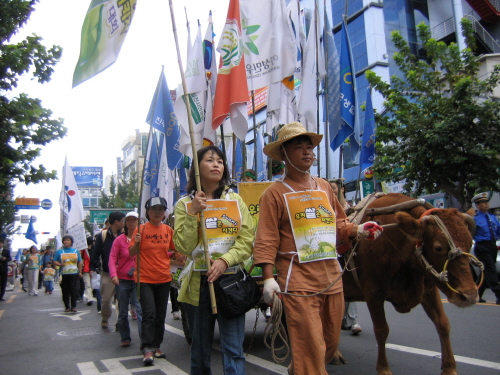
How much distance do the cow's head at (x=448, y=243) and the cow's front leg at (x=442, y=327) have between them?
0.68 m

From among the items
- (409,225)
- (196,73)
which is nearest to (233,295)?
(409,225)

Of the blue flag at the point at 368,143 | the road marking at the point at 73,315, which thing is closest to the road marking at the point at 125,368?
the road marking at the point at 73,315

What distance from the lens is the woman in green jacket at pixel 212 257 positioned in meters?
3.18

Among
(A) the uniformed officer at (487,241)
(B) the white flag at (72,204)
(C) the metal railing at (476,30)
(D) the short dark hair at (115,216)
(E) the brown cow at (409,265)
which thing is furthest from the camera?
(C) the metal railing at (476,30)

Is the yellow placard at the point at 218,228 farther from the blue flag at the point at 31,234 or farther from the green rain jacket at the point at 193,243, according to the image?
the blue flag at the point at 31,234

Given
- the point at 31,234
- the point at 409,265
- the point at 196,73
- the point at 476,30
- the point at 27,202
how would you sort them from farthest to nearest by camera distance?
1. the point at 31,234
2. the point at 27,202
3. the point at 476,30
4. the point at 196,73
5. the point at 409,265

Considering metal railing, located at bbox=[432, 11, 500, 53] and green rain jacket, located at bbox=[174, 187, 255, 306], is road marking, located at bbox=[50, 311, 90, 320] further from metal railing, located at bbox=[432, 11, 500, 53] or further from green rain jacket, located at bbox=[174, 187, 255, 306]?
metal railing, located at bbox=[432, 11, 500, 53]

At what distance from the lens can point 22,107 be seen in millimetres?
10289

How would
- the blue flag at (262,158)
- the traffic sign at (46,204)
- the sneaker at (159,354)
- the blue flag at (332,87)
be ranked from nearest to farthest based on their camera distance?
the sneaker at (159,354) → the blue flag at (332,87) → the blue flag at (262,158) → the traffic sign at (46,204)

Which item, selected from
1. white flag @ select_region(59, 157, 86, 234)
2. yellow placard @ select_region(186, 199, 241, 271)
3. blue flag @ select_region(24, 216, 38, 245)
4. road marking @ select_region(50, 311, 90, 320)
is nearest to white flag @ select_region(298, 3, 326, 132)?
yellow placard @ select_region(186, 199, 241, 271)

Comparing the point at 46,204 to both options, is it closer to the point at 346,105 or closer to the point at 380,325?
the point at 346,105

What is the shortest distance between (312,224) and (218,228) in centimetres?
69

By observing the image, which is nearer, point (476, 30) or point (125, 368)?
point (125, 368)

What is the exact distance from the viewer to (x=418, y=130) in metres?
16.1
